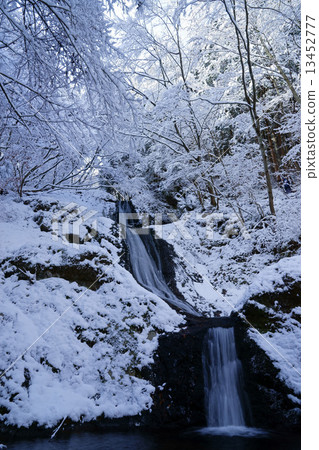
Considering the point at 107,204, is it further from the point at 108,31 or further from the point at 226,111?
the point at 108,31

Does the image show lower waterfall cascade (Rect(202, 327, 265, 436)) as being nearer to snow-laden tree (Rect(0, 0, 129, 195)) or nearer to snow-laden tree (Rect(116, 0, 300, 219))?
snow-laden tree (Rect(0, 0, 129, 195))

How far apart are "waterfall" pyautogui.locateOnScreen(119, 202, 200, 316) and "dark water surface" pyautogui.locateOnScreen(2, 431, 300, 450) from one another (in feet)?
11.0

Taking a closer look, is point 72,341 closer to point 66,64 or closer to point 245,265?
point 66,64

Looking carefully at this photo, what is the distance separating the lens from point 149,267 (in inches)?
376

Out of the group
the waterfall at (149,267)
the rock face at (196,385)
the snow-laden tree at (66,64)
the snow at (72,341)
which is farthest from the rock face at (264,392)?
the snow-laden tree at (66,64)

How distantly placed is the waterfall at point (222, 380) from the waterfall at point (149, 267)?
2074 millimetres

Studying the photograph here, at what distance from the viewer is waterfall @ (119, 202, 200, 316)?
8219 millimetres

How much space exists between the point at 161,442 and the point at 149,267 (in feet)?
18.6

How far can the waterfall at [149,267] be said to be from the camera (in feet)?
27.0

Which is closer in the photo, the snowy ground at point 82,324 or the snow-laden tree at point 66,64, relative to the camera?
the snow-laden tree at point 66,64

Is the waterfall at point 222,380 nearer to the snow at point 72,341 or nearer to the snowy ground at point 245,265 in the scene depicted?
the snowy ground at point 245,265

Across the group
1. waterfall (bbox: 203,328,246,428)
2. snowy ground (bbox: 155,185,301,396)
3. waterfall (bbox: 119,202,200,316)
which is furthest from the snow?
snowy ground (bbox: 155,185,301,396)

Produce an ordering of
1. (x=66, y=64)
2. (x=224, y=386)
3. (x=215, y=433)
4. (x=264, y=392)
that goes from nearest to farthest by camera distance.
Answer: (x=66, y=64) < (x=215, y=433) < (x=264, y=392) < (x=224, y=386)

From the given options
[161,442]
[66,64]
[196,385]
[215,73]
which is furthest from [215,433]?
[215,73]
